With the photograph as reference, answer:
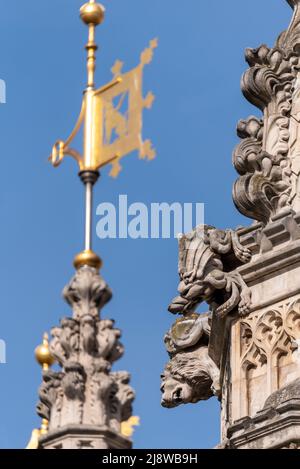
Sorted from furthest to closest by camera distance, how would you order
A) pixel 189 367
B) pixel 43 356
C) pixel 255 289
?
pixel 189 367, pixel 255 289, pixel 43 356

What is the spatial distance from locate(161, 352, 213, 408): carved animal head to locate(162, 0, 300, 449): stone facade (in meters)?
0.01

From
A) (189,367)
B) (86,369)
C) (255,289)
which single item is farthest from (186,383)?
(86,369)

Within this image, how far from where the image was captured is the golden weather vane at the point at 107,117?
36.6 m

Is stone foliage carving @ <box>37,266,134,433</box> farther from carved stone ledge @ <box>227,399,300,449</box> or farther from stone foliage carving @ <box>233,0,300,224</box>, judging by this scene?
stone foliage carving @ <box>233,0,300,224</box>

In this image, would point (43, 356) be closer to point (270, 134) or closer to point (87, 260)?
point (87, 260)

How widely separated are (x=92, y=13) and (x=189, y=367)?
29.0ft

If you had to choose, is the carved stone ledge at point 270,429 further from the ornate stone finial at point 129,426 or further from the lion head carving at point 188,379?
the ornate stone finial at point 129,426

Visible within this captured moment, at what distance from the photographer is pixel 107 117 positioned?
37094 millimetres

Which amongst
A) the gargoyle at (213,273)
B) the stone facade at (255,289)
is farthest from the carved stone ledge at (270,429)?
the gargoyle at (213,273)

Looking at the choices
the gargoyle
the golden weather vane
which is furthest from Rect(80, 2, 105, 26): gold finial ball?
the gargoyle

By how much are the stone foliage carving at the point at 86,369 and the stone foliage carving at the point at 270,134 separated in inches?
327

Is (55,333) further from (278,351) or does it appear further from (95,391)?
(278,351)

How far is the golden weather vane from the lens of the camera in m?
36.6
